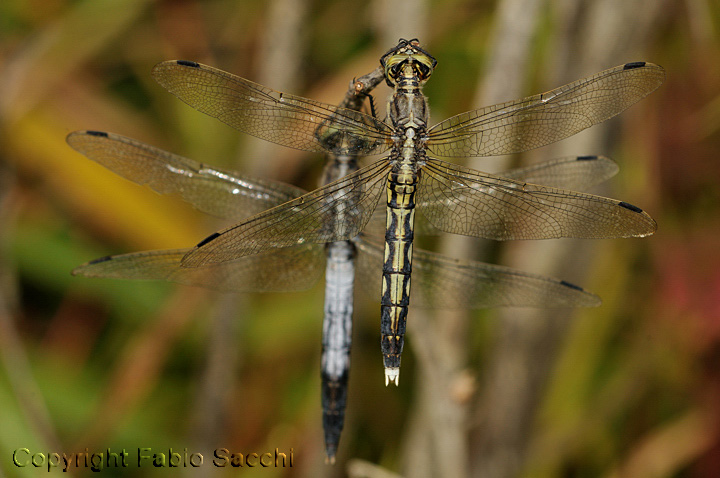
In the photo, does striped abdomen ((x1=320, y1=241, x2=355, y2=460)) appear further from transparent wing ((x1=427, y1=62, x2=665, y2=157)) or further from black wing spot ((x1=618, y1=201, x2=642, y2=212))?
black wing spot ((x1=618, y1=201, x2=642, y2=212))

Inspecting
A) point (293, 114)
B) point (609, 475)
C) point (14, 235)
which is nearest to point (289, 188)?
point (293, 114)

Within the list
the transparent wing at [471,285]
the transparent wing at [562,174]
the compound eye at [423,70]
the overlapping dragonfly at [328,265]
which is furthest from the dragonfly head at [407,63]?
the transparent wing at [471,285]

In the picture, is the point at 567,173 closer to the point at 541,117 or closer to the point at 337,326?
the point at 541,117

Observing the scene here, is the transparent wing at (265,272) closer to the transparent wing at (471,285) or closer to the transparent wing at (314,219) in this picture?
the transparent wing at (471,285)

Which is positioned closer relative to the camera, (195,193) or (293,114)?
(293,114)

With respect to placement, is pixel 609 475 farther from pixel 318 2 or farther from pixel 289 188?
pixel 318 2

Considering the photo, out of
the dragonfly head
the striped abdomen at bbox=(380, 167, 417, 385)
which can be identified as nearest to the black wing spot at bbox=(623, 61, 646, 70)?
the dragonfly head

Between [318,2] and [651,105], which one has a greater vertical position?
[318,2]
